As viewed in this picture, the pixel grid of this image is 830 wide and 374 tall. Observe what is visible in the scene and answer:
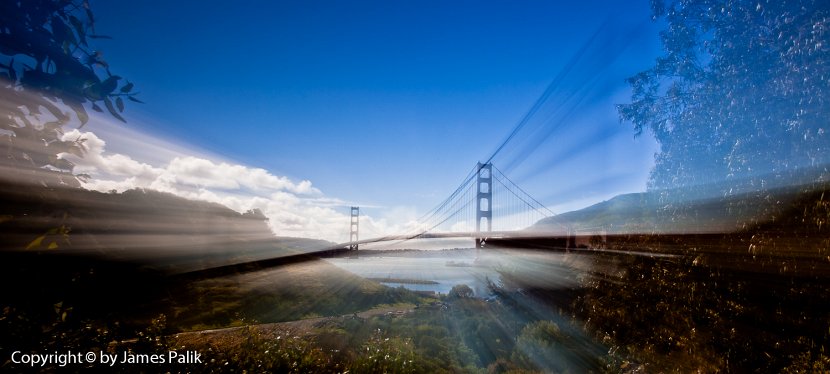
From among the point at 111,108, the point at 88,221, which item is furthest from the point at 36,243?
the point at 111,108

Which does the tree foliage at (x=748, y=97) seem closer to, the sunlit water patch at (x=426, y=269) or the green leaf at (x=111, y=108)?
the green leaf at (x=111, y=108)

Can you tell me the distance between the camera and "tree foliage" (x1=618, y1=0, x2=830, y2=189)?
19.1ft

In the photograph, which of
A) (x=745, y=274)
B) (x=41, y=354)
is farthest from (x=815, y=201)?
(x=41, y=354)

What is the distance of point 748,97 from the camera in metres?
7.28

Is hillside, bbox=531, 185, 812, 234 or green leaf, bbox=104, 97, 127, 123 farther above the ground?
green leaf, bbox=104, 97, 127, 123

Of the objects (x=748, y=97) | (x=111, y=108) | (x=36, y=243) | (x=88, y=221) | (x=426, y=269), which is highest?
(x=748, y=97)

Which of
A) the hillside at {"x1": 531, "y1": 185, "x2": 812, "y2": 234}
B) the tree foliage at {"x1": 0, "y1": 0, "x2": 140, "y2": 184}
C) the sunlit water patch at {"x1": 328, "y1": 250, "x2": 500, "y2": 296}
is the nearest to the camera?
the tree foliage at {"x1": 0, "y1": 0, "x2": 140, "y2": 184}

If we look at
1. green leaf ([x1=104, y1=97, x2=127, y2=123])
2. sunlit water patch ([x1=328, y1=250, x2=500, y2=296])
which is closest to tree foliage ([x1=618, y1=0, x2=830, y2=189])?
green leaf ([x1=104, y1=97, x2=127, y2=123])

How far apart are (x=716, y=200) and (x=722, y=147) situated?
3.54 metres

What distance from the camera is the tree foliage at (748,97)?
581 centimetres

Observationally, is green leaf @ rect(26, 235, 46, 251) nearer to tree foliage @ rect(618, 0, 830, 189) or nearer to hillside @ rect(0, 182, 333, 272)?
hillside @ rect(0, 182, 333, 272)

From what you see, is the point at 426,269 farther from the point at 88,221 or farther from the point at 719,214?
the point at 88,221

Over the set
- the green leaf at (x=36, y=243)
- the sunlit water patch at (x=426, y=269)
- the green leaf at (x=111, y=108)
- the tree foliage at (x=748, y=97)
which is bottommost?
the sunlit water patch at (x=426, y=269)

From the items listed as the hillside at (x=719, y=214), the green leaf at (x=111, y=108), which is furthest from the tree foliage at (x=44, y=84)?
the hillside at (x=719, y=214)
